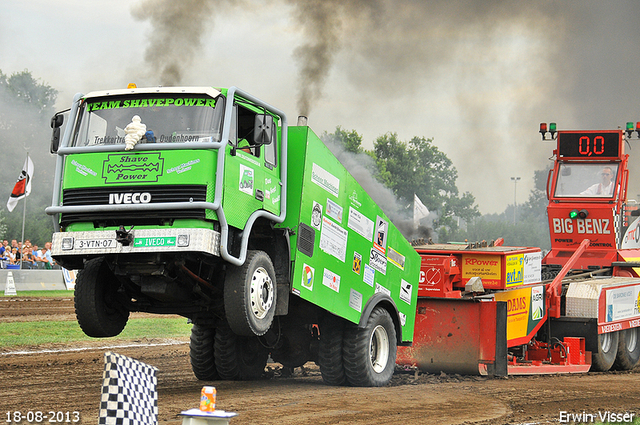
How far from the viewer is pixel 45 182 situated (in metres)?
52.0

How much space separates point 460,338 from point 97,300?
16.7 ft

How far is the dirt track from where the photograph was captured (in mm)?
7055

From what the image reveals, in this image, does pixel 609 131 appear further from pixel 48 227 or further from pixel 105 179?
pixel 48 227

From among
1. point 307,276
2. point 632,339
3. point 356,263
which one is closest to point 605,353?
point 632,339

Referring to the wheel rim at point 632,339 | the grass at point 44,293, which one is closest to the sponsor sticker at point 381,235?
the wheel rim at point 632,339

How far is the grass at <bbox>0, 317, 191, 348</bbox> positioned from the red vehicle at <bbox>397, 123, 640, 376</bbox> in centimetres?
497

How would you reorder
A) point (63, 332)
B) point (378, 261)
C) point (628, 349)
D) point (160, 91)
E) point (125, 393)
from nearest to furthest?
point (125, 393)
point (160, 91)
point (378, 261)
point (628, 349)
point (63, 332)

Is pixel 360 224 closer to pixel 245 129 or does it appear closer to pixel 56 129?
pixel 245 129

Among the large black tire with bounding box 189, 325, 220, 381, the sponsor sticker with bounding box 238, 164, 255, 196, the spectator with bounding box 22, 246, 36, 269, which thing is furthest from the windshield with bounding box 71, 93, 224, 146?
the spectator with bounding box 22, 246, 36, 269

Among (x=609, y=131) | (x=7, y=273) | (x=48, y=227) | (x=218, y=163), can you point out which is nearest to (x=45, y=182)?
(x=48, y=227)

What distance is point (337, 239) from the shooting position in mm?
8703

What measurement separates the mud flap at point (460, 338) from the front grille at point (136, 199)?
15.9 feet

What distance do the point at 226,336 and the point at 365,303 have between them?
189 cm

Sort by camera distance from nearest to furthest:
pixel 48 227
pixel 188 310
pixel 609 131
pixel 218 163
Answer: pixel 218 163 → pixel 188 310 → pixel 609 131 → pixel 48 227
